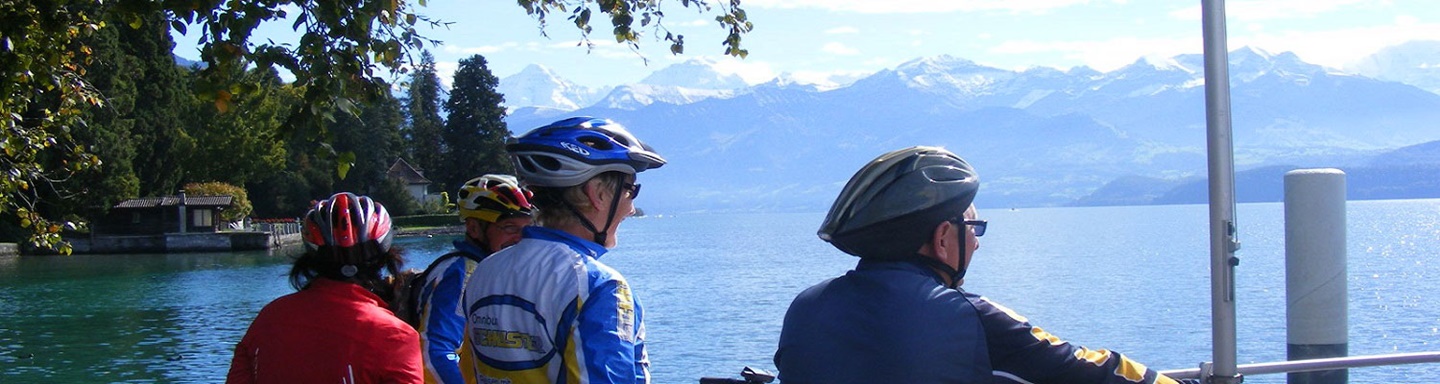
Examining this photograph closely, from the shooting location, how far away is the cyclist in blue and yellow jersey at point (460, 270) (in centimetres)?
445

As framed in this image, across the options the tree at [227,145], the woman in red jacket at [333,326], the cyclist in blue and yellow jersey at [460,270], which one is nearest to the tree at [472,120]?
the tree at [227,145]

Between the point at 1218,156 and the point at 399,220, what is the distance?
104044mm

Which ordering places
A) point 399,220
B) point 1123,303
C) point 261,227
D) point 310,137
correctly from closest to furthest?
point 310,137 → point 1123,303 → point 261,227 → point 399,220

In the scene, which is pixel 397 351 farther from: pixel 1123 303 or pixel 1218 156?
pixel 1123 303

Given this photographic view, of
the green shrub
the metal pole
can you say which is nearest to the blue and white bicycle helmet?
the metal pole

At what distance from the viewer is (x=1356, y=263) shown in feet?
200

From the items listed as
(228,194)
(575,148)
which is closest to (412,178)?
(228,194)

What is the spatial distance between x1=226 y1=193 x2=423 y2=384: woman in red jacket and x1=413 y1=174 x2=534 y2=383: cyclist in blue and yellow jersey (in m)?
0.30

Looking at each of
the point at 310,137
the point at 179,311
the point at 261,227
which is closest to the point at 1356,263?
the point at 179,311

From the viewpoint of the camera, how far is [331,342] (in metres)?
3.74

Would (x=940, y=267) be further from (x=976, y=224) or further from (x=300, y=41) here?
(x=300, y=41)

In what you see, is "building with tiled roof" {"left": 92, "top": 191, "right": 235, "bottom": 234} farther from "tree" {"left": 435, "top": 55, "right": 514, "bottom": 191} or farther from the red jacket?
the red jacket

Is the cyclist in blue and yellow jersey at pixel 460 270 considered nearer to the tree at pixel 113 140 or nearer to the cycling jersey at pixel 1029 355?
the cycling jersey at pixel 1029 355

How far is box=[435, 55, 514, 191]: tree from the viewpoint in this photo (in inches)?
4104
